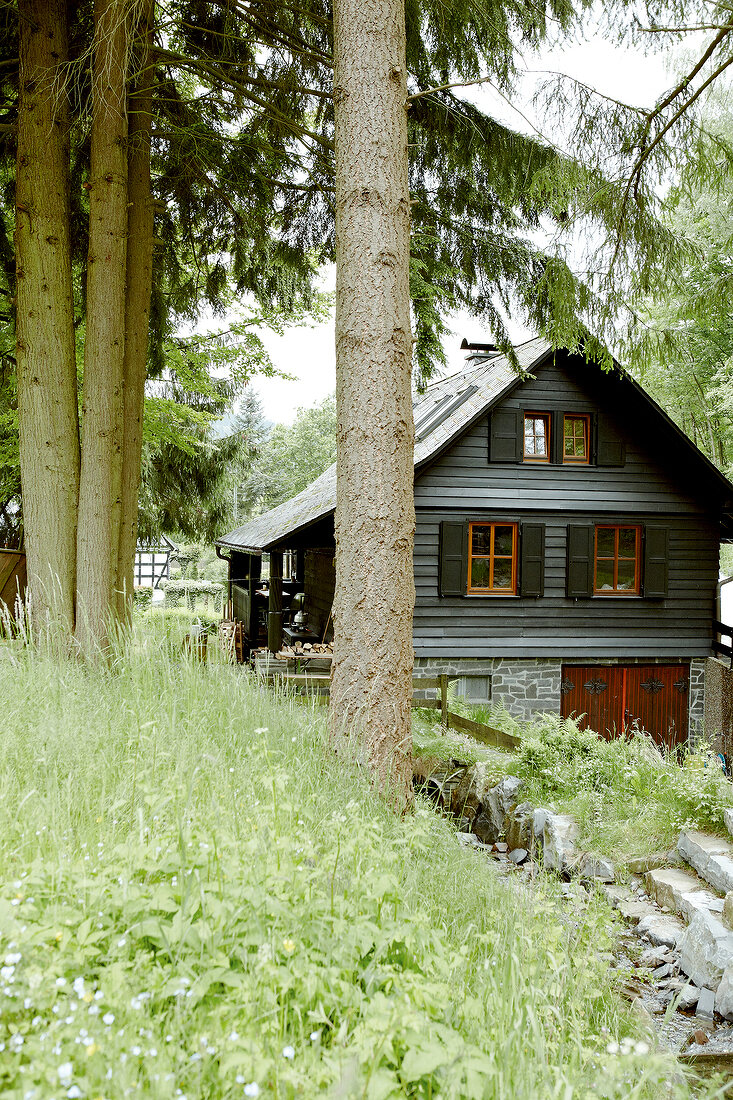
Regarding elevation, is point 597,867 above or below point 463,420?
below

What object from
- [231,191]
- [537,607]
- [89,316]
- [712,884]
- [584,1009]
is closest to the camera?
[584,1009]

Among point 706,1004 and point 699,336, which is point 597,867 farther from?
point 699,336

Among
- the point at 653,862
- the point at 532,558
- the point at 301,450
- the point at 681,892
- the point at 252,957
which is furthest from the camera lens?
the point at 301,450

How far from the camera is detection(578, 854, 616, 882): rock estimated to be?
19.6 ft

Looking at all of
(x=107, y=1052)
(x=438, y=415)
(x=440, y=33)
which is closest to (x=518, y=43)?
(x=440, y=33)

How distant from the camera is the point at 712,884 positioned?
206 inches

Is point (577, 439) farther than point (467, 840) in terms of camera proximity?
Yes

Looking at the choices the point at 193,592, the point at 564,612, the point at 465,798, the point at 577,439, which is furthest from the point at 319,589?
the point at 193,592

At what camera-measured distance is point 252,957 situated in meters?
1.92

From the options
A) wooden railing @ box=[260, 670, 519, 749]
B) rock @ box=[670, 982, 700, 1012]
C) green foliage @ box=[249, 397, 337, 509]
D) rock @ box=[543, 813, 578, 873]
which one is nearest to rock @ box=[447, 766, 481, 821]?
wooden railing @ box=[260, 670, 519, 749]

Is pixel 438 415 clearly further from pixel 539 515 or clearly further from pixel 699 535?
pixel 699 535

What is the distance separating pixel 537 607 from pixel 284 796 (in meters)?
11.6

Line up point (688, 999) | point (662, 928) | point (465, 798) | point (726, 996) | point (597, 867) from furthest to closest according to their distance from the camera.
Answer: point (465, 798), point (597, 867), point (662, 928), point (688, 999), point (726, 996)

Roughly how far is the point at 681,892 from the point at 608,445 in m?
10.3
